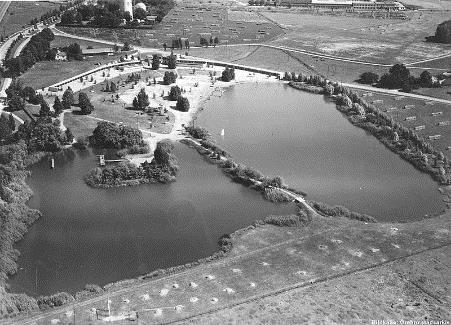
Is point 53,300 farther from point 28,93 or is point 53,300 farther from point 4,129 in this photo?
point 28,93

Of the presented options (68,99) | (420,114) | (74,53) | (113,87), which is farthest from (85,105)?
(420,114)

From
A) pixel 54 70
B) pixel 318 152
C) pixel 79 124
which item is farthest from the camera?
pixel 54 70

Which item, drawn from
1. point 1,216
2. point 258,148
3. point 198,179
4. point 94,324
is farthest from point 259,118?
point 94,324

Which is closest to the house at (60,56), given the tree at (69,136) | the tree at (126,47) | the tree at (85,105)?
the tree at (126,47)

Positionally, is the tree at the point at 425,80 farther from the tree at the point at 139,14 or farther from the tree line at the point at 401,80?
the tree at the point at 139,14

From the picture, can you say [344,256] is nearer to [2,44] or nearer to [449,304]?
[449,304]
